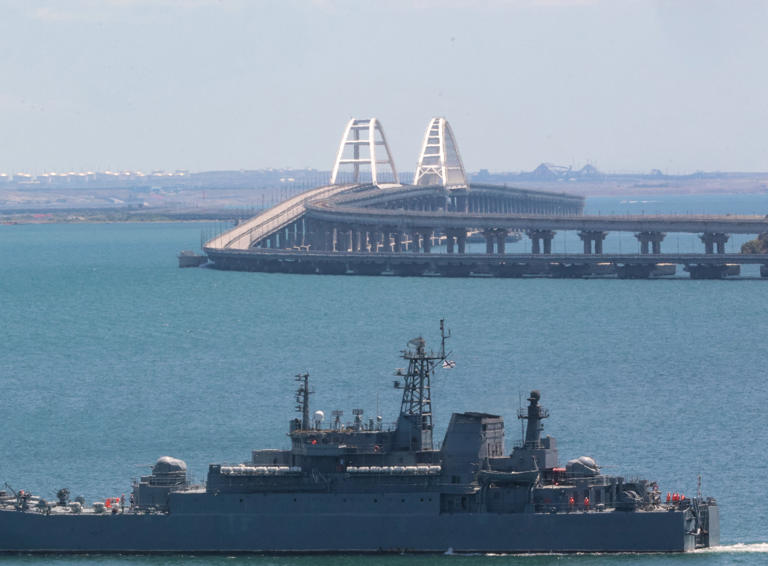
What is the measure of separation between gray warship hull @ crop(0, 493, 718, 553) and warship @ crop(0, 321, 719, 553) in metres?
0.03

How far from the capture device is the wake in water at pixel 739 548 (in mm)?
52531

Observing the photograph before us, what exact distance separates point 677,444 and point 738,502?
975cm

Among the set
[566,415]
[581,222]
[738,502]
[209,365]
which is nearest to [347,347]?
[209,365]

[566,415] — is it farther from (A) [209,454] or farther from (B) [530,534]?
(B) [530,534]

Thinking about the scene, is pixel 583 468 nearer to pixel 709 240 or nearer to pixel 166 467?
pixel 166 467

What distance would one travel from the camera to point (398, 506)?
5281 centimetres

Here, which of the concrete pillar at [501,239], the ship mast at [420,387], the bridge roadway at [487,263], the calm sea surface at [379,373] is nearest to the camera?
the ship mast at [420,387]

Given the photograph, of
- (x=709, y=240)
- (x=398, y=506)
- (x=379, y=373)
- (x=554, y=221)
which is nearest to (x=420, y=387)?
(x=398, y=506)

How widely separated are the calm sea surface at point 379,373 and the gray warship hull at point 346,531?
498mm

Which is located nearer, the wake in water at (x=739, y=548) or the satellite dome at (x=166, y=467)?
the wake in water at (x=739, y=548)

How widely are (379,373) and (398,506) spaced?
116 ft

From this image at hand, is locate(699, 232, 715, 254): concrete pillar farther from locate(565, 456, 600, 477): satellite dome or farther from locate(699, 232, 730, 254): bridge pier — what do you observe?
locate(565, 456, 600, 477): satellite dome

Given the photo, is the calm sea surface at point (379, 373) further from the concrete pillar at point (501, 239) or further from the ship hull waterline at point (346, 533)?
the concrete pillar at point (501, 239)

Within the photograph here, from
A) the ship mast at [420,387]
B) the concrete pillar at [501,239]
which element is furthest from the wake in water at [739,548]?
the concrete pillar at [501,239]
